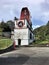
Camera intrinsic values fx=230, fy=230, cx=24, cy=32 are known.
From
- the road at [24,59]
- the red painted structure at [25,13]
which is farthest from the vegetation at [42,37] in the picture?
the road at [24,59]

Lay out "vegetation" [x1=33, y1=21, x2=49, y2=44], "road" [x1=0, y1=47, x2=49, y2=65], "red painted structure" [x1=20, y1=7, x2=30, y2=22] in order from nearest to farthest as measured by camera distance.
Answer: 1. "road" [x1=0, y1=47, x2=49, y2=65]
2. "vegetation" [x1=33, y1=21, x2=49, y2=44]
3. "red painted structure" [x1=20, y1=7, x2=30, y2=22]

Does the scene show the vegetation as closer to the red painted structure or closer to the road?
the red painted structure

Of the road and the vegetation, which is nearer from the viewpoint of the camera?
the road

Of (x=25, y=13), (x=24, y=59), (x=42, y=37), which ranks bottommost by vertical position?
(x=24, y=59)

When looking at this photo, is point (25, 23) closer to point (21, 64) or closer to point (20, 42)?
point (20, 42)

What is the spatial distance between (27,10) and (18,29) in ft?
35.4

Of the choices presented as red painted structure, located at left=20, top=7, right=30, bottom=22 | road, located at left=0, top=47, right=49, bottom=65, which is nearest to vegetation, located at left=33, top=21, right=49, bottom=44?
red painted structure, located at left=20, top=7, right=30, bottom=22

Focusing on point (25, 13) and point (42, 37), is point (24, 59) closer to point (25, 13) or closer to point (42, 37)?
point (25, 13)

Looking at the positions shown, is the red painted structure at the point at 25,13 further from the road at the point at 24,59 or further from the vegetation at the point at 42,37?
the road at the point at 24,59

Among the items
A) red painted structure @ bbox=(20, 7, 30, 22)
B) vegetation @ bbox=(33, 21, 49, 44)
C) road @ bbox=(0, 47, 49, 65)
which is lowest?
road @ bbox=(0, 47, 49, 65)

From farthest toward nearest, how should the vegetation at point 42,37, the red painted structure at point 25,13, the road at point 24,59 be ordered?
the red painted structure at point 25,13
the vegetation at point 42,37
the road at point 24,59

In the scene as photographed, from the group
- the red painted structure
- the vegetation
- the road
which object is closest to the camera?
the road

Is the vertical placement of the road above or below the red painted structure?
below

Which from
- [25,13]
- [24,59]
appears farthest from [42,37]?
[24,59]
